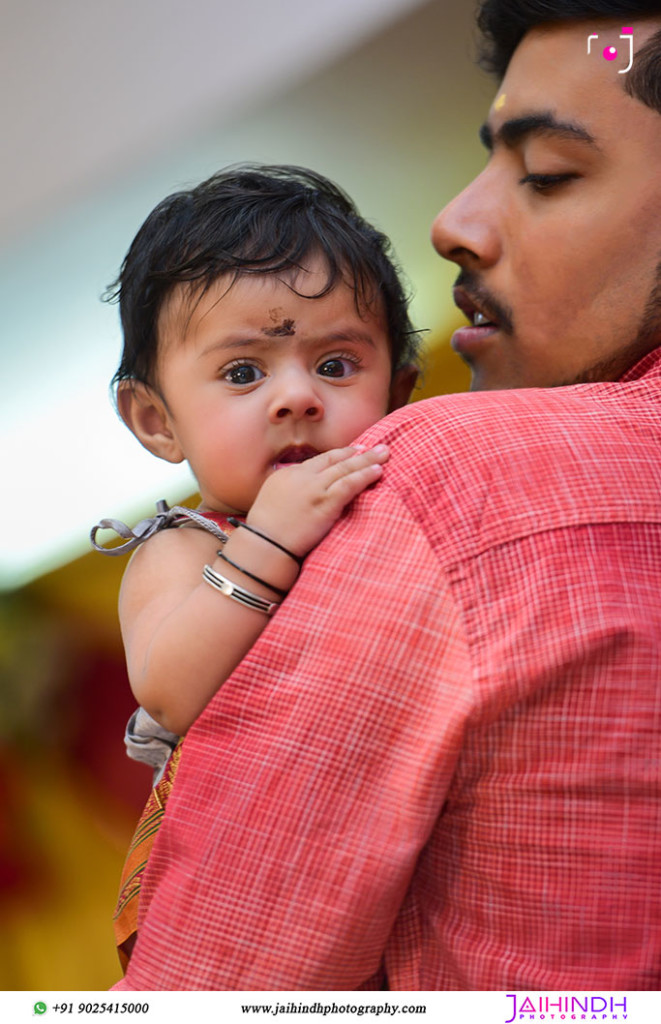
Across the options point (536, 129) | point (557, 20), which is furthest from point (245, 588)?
point (557, 20)

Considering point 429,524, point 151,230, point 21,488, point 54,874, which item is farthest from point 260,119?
point 429,524

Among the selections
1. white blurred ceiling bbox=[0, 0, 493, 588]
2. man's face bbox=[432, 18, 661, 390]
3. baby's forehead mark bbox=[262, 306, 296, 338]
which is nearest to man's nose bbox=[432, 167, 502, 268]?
man's face bbox=[432, 18, 661, 390]

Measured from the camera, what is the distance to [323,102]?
2.99m

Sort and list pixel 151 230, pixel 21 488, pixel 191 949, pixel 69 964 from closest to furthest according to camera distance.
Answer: pixel 191 949 → pixel 151 230 → pixel 69 964 → pixel 21 488

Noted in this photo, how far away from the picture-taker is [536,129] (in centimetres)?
125

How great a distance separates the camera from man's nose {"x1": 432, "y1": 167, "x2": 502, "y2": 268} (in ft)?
4.25

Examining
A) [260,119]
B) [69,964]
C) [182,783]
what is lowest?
[69,964]

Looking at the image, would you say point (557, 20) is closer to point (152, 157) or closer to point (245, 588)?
point (245, 588)

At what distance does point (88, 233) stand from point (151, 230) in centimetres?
170

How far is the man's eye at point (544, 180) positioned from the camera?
1232 millimetres

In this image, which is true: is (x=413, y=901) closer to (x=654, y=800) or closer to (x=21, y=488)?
(x=654, y=800)

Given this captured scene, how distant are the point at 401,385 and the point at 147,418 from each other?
0.36 metres

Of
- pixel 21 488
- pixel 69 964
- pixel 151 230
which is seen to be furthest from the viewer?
pixel 21 488

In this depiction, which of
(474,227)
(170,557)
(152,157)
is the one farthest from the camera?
(152,157)
